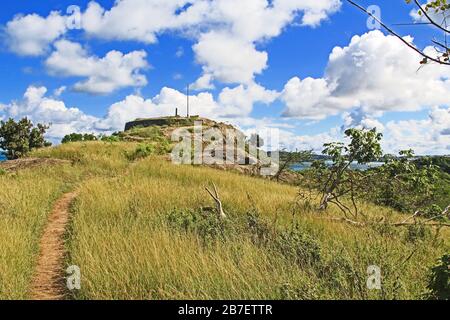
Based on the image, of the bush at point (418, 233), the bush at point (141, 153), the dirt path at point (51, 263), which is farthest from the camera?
the bush at point (141, 153)

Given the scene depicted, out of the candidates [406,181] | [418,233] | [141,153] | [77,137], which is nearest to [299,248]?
[418,233]

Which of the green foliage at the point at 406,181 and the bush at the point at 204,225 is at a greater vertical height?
the green foliage at the point at 406,181

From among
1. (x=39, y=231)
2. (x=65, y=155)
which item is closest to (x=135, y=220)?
(x=39, y=231)

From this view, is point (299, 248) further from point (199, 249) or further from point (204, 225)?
point (204, 225)

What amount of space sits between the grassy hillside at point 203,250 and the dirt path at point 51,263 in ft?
0.59

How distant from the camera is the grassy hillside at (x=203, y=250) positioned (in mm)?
5414

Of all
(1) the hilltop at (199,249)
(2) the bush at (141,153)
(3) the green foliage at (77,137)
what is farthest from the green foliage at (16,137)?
(1) the hilltop at (199,249)

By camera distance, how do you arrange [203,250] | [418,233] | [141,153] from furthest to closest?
[141,153] → [418,233] → [203,250]

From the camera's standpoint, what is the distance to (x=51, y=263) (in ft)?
23.6

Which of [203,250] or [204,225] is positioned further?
[204,225]

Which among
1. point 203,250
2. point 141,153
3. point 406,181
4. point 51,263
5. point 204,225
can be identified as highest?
point 141,153

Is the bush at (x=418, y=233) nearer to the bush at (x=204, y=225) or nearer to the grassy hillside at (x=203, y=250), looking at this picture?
the grassy hillside at (x=203, y=250)

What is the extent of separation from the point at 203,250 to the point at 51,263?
9.21ft

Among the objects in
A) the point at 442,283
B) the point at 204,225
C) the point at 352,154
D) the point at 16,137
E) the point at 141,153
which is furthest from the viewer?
the point at 16,137
